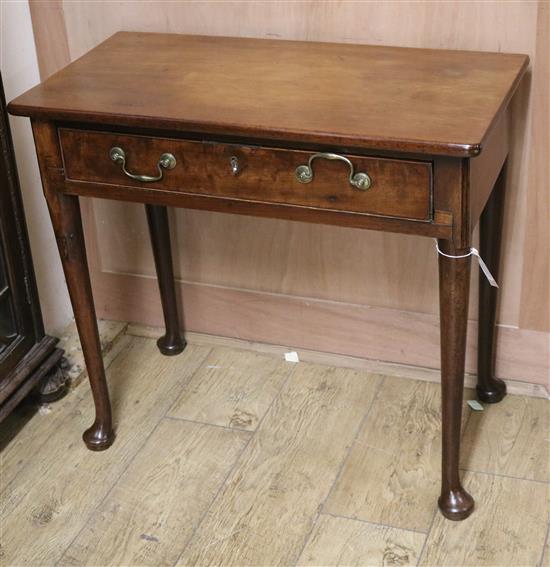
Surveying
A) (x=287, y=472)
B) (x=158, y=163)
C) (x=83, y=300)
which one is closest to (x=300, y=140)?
(x=158, y=163)

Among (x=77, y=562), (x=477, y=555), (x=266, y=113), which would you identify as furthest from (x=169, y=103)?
(x=477, y=555)

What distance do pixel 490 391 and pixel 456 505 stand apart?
42 cm

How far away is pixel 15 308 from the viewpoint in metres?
2.34

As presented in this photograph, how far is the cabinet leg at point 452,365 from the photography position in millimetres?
1801

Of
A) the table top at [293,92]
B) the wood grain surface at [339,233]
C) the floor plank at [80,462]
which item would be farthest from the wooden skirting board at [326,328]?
the table top at [293,92]

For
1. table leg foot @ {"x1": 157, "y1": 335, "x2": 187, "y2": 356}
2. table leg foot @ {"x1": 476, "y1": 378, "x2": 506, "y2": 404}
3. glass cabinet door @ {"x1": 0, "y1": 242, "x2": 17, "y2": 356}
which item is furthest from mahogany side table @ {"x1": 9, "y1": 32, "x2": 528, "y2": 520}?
table leg foot @ {"x1": 157, "y1": 335, "x2": 187, "y2": 356}

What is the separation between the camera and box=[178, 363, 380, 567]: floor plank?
2033mm

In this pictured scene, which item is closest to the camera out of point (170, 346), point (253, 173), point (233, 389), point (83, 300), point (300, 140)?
point (300, 140)

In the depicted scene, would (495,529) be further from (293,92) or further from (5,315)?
(5,315)

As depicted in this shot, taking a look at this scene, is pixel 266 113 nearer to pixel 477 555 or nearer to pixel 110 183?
pixel 110 183

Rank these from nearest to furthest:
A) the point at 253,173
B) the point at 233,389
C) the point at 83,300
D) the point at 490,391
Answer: the point at 253,173
the point at 83,300
the point at 490,391
the point at 233,389

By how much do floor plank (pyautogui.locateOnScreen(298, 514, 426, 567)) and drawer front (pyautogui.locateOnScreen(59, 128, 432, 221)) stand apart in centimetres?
70

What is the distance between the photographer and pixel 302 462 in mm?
2252

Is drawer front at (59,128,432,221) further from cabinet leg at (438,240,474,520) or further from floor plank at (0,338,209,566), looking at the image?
floor plank at (0,338,209,566)
